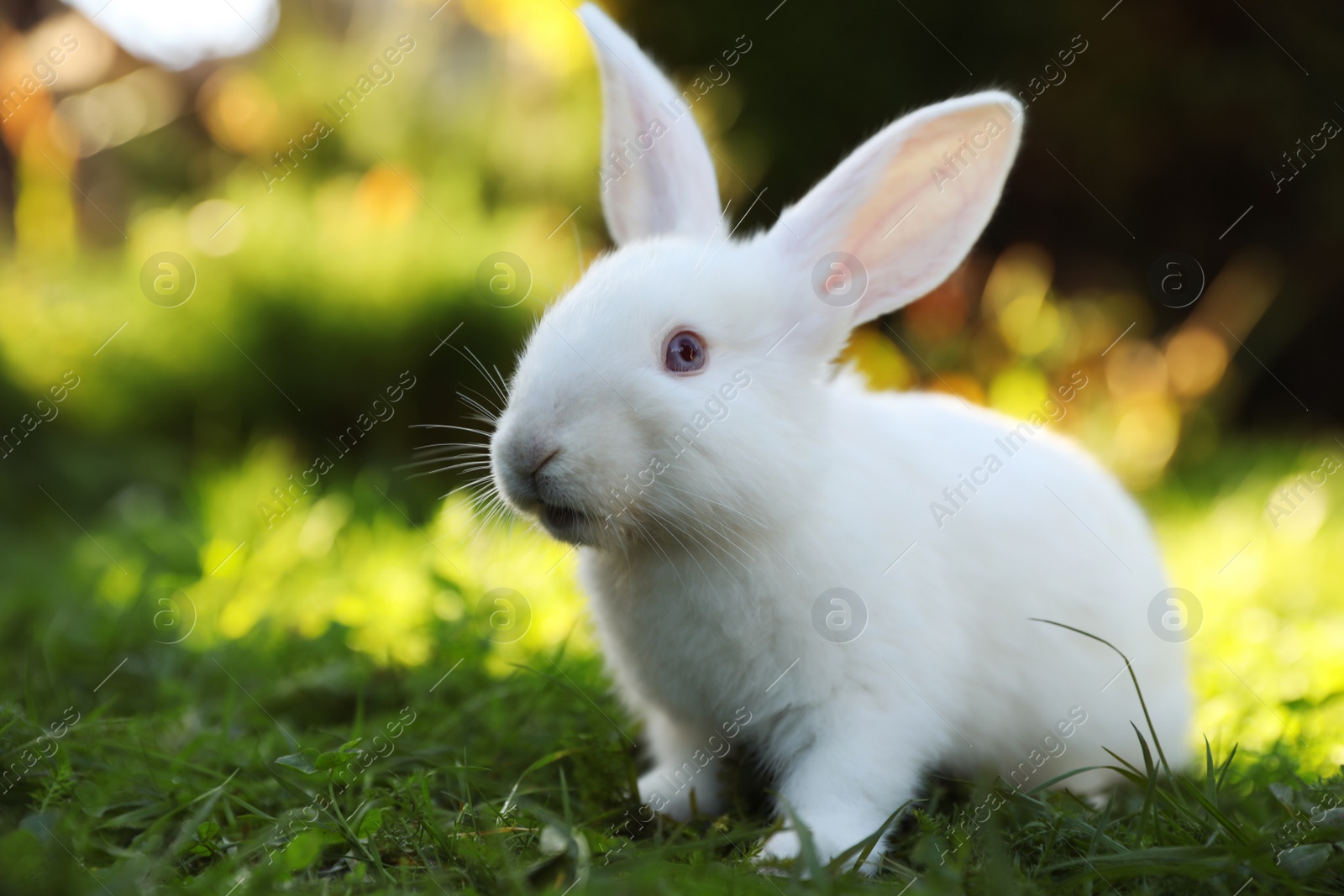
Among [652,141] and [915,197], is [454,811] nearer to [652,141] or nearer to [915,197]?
[652,141]

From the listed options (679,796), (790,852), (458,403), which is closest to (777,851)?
(790,852)

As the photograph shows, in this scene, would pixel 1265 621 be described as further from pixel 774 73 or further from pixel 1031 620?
pixel 774 73

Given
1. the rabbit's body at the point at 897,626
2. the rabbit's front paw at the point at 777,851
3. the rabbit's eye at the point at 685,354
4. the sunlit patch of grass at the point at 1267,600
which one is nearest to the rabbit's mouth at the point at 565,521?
the rabbit's body at the point at 897,626

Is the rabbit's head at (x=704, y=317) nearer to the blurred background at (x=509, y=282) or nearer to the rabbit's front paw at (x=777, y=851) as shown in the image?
the rabbit's front paw at (x=777, y=851)

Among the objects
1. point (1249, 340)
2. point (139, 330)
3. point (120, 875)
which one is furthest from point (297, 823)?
point (1249, 340)

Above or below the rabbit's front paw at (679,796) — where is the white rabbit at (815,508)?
above

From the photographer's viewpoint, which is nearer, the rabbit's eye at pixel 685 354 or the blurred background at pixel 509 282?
the rabbit's eye at pixel 685 354

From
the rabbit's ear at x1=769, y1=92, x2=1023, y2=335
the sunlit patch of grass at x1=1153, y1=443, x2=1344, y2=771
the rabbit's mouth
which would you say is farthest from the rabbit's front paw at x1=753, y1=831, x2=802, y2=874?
the sunlit patch of grass at x1=1153, y1=443, x2=1344, y2=771

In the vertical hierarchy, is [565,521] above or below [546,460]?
below
